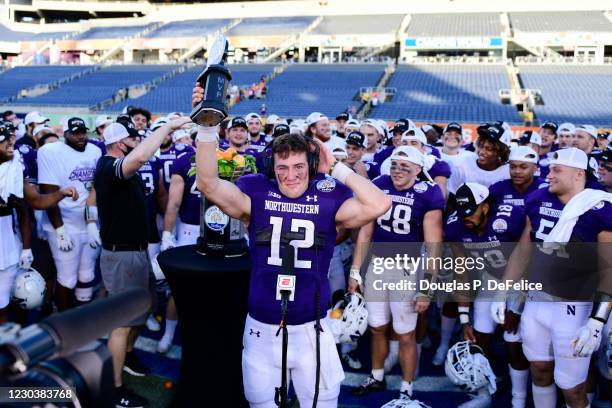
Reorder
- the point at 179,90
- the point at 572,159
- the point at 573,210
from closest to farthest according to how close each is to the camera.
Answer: the point at 573,210, the point at 572,159, the point at 179,90

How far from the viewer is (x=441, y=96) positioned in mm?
24094

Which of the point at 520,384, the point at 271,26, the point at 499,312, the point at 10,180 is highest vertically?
the point at 271,26

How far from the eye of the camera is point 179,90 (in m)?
27.9

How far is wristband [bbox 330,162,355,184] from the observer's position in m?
2.80

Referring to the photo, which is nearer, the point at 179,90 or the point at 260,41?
the point at 179,90

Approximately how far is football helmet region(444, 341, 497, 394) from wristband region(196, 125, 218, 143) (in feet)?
8.31

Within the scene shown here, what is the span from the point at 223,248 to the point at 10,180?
1875 mm

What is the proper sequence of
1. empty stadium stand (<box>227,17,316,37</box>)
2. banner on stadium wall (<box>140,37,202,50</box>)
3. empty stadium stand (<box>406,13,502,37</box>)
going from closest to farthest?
1. empty stadium stand (<box>406,13,502,37</box>)
2. empty stadium stand (<box>227,17,316,37</box>)
3. banner on stadium wall (<box>140,37,202,50</box>)

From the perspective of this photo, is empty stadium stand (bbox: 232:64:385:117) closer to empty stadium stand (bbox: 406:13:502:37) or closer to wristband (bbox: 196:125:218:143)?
empty stadium stand (bbox: 406:13:502:37)

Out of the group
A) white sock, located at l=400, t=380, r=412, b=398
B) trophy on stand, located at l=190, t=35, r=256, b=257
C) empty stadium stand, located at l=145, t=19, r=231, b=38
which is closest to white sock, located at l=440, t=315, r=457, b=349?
white sock, located at l=400, t=380, r=412, b=398

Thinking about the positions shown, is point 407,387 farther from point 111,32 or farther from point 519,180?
point 111,32

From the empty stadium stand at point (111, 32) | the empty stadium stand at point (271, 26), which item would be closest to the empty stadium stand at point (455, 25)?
the empty stadium stand at point (271, 26)

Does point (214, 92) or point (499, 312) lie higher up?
point (214, 92)

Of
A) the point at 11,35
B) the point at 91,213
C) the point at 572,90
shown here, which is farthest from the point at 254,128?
the point at 11,35
